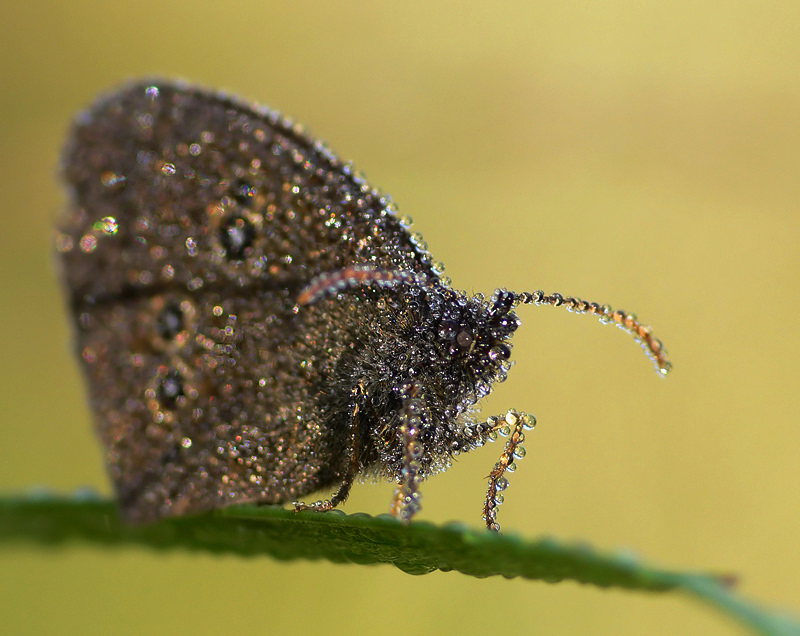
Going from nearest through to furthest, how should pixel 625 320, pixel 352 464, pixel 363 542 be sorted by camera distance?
pixel 363 542
pixel 352 464
pixel 625 320

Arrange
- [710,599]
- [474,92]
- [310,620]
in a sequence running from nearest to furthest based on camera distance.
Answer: [710,599], [310,620], [474,92]

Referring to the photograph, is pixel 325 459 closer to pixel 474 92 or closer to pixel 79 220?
pixel 79 220

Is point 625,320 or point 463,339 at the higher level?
point 625,320

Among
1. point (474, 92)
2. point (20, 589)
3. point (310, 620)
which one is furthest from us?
point (474, 92)

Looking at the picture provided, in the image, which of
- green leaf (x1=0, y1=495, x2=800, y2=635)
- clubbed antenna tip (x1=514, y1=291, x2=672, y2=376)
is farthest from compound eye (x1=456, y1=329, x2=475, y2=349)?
green leaf (x1=0, y1=495, x2=800, y2=635)

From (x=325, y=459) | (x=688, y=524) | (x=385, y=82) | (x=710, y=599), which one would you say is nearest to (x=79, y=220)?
(x=325, y=459)

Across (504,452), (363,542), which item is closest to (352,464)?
(504,452)

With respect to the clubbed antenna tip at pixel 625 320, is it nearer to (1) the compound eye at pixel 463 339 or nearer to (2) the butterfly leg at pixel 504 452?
(1) the compound eye at pixel 463 339

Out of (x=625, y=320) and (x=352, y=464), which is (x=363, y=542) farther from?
(x=625, y=320)

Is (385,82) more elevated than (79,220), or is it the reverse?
(385,82)
